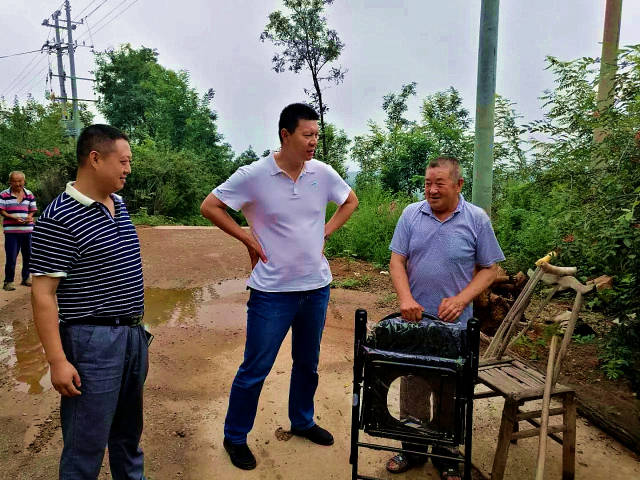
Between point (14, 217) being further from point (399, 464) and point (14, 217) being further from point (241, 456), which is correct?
point (399, 464)

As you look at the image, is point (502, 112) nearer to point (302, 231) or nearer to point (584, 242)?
point (584, 242)

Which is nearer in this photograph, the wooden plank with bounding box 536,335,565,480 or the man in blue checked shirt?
the wooden plank with bounding box 536,335,565,480

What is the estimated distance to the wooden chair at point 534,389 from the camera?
241cm

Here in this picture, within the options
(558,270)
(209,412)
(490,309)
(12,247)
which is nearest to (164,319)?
(209,412)

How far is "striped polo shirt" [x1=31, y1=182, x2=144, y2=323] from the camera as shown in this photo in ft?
6.15

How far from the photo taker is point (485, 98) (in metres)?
4.60

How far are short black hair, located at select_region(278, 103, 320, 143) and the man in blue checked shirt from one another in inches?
28.8

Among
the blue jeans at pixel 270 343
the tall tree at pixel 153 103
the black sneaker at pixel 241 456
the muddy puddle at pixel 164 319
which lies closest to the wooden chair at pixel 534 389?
the blue jeans at pixel 270 343

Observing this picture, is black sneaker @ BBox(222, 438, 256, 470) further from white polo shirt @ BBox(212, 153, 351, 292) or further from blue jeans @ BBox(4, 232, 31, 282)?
blue jeans @ BBox(4, 232, 31, 282)

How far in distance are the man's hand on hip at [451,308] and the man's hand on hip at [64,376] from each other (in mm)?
1702

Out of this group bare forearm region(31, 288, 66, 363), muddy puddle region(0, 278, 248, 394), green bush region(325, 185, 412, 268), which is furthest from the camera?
green bush region(325, 185, 412, 268)

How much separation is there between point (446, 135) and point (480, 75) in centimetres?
970

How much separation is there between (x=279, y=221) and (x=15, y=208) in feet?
19.0

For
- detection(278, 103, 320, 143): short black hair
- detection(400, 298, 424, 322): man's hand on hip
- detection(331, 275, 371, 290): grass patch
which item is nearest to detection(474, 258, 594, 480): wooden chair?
detection(400, 298, 424, 322): man's hand on hip
